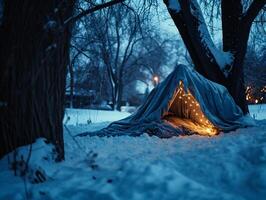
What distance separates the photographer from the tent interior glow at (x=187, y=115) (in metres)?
7.25

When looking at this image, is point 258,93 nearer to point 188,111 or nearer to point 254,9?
point 254,9

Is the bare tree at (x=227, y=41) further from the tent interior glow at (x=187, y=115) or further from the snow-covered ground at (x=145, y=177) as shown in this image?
the snow-covered ground at (x=145, y=177)

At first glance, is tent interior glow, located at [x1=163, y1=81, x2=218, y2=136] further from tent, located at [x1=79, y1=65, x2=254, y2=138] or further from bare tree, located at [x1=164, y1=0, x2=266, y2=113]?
bare tree, located at [x1=164, y1=0, x2=266, y2=113]

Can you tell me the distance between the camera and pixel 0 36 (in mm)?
3500

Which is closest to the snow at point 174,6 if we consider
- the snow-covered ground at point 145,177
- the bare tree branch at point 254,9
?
the bare tree branch at point 254,9

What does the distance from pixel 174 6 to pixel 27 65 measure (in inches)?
251

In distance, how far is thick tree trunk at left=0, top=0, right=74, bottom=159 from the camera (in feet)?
11.1

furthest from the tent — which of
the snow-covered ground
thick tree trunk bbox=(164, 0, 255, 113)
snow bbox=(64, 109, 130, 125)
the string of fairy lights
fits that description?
the string of fairy lights

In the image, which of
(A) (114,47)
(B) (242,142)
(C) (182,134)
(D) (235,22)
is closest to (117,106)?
(A) (114,47)

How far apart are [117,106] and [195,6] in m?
19.0

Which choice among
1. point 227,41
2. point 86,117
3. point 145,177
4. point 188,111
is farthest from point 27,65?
point 86,117

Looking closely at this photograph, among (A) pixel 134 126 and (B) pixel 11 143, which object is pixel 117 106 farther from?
(B) pixel 11 143

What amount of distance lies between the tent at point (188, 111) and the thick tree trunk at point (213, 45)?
4.00 feet

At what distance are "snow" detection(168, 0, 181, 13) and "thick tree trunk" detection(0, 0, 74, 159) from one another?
19.1 ft
